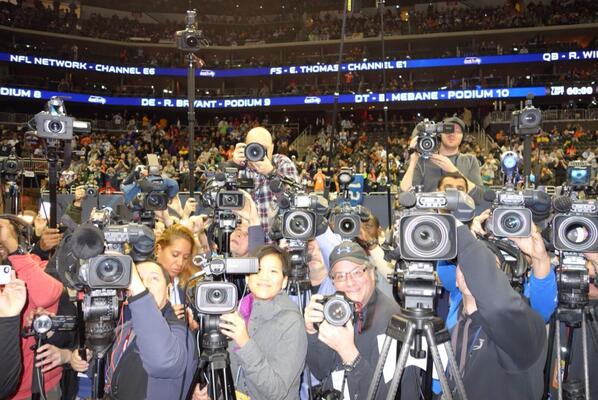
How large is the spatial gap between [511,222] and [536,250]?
8.2 inches

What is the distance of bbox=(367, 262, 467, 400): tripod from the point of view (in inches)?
85.0

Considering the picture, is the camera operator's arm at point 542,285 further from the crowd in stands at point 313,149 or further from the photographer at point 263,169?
the crowd in stands at point 313,149

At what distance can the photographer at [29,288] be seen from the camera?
10.1 feet

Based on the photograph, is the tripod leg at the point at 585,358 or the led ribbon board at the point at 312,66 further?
the led ribbon board at the point at 312,66

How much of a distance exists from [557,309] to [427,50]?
2577 centimetres

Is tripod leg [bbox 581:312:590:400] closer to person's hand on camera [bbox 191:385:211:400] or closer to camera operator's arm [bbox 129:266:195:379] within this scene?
person's hand on camera [bbox 191:385:211:400]

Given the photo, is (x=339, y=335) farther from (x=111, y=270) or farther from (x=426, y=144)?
(x=426, y=144)

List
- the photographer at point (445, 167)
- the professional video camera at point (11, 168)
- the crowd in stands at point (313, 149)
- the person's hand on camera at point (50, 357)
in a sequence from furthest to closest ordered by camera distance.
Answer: the crowd in stands at point (313, 149) < the professional video camera at point (11, 168) < the photographer at point (445, 167) < the person's hand on camera at point (50, 357)

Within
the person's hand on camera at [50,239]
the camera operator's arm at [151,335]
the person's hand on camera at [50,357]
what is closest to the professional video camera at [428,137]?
the camera operator's arm at [151,335]

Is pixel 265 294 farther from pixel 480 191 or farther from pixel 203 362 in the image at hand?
pixel 480 191

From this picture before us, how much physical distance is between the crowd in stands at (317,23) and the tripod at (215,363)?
25.5 metres

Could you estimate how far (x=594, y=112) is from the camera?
2178cm

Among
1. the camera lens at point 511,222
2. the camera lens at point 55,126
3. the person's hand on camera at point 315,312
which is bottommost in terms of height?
the person's hand on camera at point 315,312

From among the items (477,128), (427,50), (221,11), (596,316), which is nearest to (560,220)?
(596,316)
